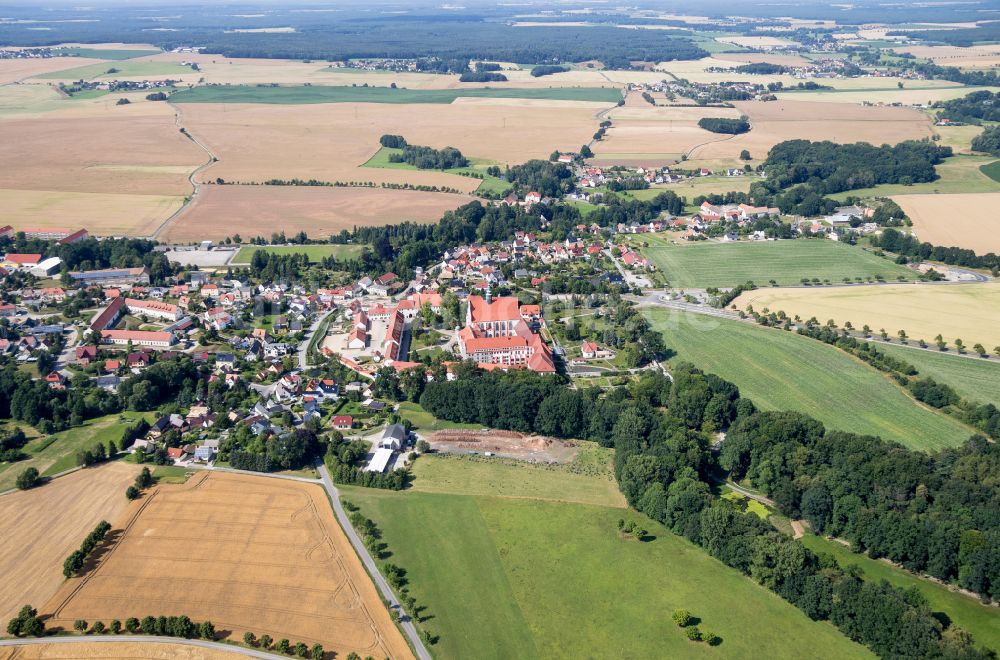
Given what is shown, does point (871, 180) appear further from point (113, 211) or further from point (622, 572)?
point (113, 211)

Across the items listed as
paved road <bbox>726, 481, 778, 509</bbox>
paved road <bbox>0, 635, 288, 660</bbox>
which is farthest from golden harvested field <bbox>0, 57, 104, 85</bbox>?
paved road <bbox>726, 481, 778, 509</bbox>

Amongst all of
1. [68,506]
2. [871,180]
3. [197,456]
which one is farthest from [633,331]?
[871,180]

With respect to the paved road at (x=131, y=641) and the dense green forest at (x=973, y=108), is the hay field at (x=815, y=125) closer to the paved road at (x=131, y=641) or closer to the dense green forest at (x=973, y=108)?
the dense green forest at (x=973, y=108)

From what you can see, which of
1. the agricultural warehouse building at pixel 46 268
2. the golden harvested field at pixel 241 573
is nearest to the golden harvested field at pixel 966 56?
the agricultural warehouse building at pixel 46 268

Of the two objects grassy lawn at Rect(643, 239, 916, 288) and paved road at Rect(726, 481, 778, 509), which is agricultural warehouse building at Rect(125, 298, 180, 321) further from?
paved road at Rect(726, 481, 778, 509)

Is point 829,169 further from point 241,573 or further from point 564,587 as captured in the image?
point 241,573

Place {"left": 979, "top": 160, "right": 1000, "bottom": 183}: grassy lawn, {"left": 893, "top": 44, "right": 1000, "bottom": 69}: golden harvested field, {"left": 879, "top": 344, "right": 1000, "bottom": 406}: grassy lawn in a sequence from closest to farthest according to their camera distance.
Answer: {"left": 879, "top": 344, "right": 1000, "bottom": 406}: grassy lawn → {"left": 979, "top": 160, "right": 1000, "bottom": 183}: grassy lawn → {"left": 893, "top": 44, "right": 1000, "bottom": 69}: golden harvested field
